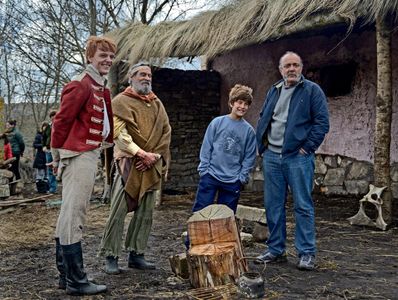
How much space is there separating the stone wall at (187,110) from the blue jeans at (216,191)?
6.00 meters

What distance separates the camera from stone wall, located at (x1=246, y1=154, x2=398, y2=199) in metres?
7.79

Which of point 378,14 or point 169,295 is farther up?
point 378,14

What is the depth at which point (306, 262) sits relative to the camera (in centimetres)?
400

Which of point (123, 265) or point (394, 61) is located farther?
point (394, 61)

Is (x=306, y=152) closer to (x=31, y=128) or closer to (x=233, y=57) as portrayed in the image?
(x=233, y=57)

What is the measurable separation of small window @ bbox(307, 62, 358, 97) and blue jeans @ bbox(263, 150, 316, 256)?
4439mm

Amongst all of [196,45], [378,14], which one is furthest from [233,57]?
[378,14]

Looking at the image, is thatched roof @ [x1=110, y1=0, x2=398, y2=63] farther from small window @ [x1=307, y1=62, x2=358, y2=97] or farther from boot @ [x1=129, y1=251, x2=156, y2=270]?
boot @ [x1=129, y1=251, x2=156, y2=270]

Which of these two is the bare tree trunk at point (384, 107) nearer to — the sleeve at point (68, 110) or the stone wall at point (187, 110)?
the sleeve at point (68, 110)

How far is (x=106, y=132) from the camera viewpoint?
361 centimetres

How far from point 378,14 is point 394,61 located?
1.85 m

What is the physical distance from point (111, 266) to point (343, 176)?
17.2 feet

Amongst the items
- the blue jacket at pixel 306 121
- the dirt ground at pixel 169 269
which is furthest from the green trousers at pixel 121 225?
the blue jacket at pixel 306 121

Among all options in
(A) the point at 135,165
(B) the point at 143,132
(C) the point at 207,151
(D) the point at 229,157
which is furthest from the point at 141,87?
(D) the point at 229,157
